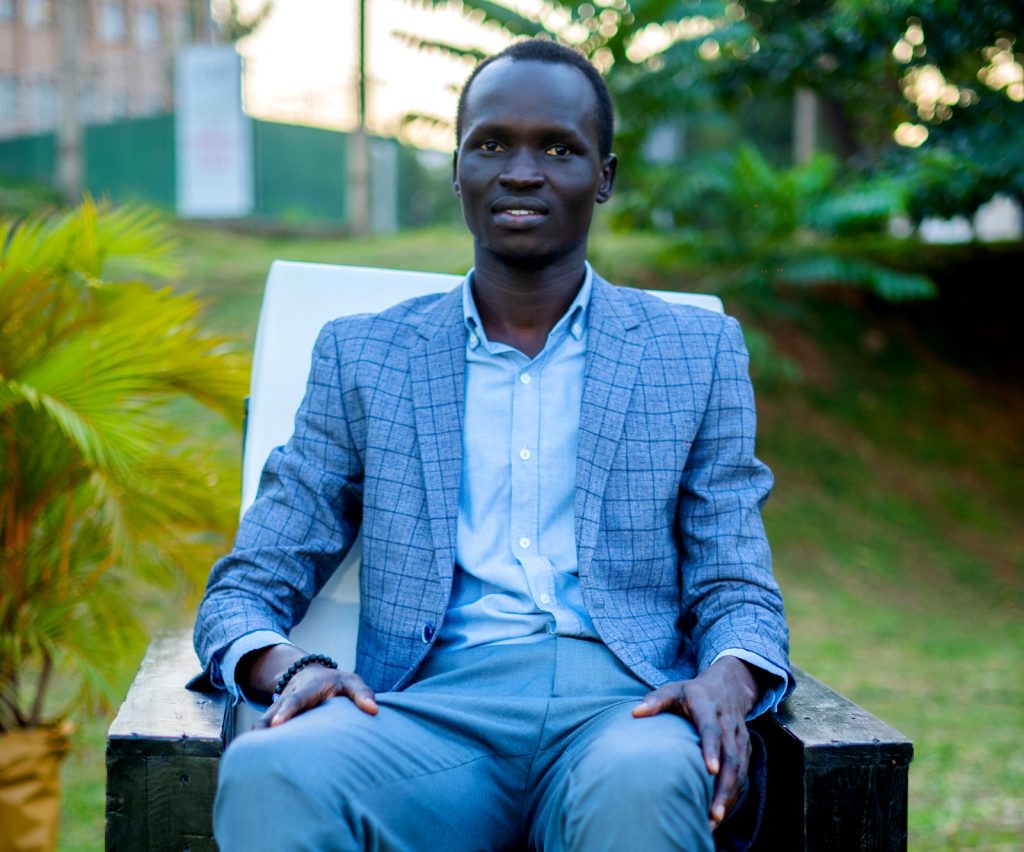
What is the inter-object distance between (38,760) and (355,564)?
4.30 feet

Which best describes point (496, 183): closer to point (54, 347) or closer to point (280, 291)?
point (280, 291)

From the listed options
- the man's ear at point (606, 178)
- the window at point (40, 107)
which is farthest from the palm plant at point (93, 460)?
the window at point (40, 107)

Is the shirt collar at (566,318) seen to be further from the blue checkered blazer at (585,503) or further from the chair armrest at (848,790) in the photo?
the chair armrest at (848,790)

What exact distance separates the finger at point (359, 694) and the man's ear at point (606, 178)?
1212mm

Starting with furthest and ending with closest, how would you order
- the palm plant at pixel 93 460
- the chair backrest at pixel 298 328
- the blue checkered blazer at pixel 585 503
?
the palm plant at pixel 93 460
the chair backrest at pixel 298 328
the blue checkered blazer at pixel 585 503

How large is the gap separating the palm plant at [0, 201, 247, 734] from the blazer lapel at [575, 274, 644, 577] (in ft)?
4.09

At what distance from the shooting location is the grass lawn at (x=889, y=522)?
489 cm

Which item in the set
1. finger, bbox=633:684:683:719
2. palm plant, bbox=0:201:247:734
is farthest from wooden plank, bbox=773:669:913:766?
palm plant, bbox=0:201:247:734

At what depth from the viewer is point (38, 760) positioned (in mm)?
3287

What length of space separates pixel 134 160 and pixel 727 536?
17.8 m

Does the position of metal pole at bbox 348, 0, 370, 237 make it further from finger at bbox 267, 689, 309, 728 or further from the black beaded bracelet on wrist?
finger at bbox 267, 689, 309, 728

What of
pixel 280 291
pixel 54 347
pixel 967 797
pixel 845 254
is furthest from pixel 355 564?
pixel 845 254

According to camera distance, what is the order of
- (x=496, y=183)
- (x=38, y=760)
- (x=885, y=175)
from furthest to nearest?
(x=885, y=175) → (x=38, y=760) → (x=496, y=183)

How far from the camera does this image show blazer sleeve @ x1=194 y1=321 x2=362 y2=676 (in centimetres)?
228
